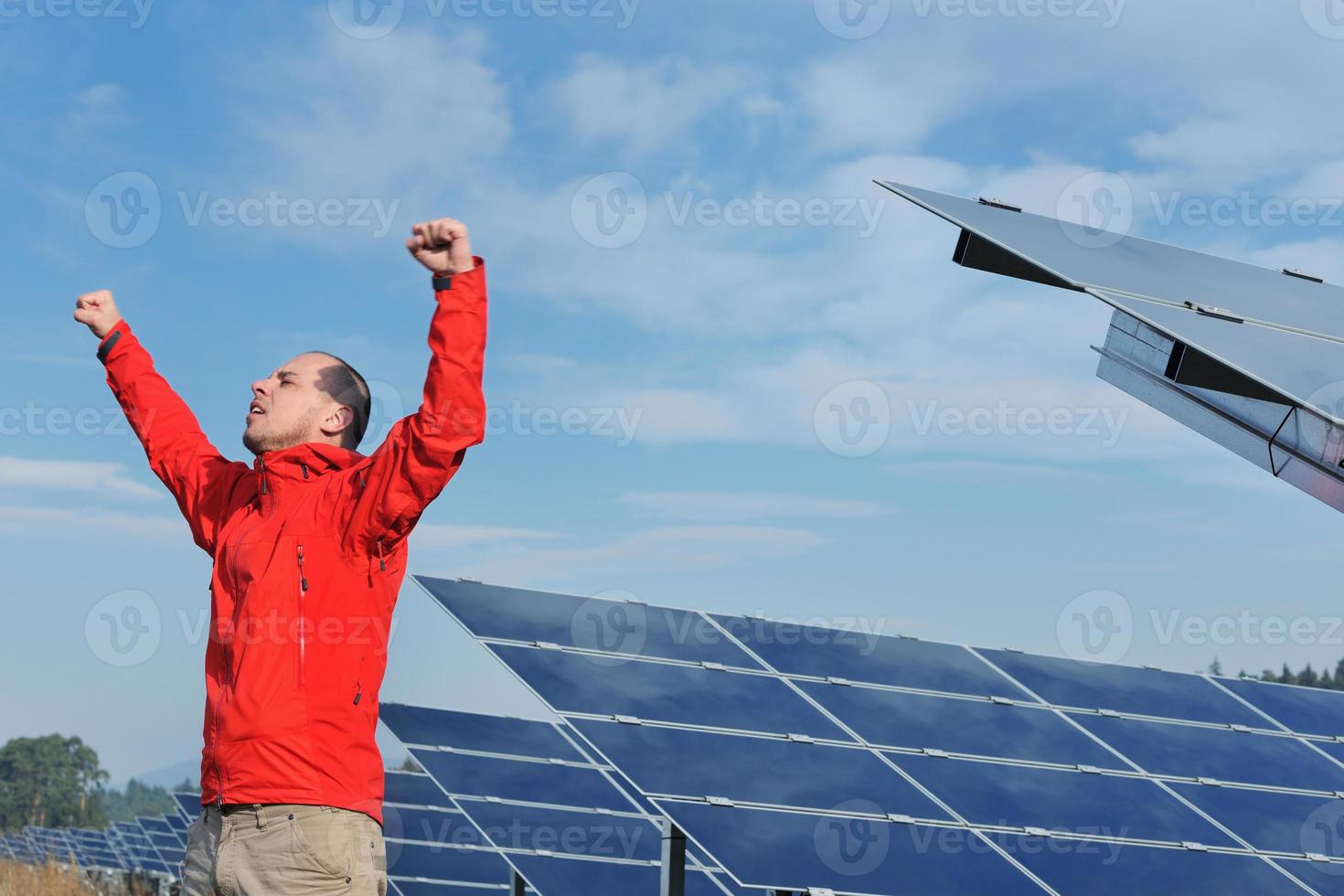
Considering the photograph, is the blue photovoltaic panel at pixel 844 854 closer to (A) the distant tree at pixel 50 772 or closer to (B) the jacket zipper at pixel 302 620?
(B) the jacket zipper at pixel 302 620

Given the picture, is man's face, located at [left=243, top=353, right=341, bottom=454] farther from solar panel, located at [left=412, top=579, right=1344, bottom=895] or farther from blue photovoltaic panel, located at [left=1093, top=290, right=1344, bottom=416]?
solar panel, located at [left=412, top=579, right=1344, bottom=895]

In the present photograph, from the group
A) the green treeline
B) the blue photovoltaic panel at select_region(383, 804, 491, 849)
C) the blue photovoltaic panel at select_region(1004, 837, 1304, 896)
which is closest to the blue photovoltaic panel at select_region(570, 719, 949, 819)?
the blue photovoltaic panel at select_region(1004, 837, 1304, 896)

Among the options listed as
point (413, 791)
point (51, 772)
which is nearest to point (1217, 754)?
point (413, 791)

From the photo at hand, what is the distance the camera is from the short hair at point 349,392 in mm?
4516

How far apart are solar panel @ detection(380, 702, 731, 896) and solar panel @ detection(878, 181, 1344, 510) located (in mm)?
8221

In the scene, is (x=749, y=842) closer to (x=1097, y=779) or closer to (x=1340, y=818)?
(x=1097, y=779)

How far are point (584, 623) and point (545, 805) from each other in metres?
4.00

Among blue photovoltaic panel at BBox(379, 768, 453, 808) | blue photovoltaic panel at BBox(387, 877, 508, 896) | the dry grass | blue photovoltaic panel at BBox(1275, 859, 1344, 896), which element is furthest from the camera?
blue photovoltaic panel at BBox(379, 768, 453, 808)

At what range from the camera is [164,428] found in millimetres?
4844

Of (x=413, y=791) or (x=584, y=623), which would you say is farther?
(x=413, y=791)

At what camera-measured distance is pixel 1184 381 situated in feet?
14.2

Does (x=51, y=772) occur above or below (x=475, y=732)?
below

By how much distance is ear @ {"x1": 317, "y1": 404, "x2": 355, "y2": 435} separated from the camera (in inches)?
175

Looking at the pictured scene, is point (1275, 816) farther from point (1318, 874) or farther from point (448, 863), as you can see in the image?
point (448, 863)
